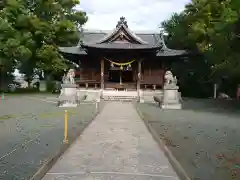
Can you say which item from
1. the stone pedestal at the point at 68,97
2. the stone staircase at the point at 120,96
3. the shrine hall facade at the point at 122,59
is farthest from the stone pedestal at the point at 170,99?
the shrine hall facade at the point at 122,59

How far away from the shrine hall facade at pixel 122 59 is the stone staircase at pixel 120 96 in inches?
49.6

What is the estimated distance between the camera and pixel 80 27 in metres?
43.4

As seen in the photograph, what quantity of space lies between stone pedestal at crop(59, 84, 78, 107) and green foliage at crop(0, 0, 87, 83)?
14062 millimetres

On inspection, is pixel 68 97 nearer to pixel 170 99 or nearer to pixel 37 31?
pixel 170 99

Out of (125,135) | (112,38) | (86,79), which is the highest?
(112,38)

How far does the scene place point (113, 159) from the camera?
22.9 feet

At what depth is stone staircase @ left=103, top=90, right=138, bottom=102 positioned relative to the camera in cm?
2858

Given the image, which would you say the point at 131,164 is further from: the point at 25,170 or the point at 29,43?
the point at 29,43

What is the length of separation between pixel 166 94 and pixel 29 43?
20.8m

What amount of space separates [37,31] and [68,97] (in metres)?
18.2

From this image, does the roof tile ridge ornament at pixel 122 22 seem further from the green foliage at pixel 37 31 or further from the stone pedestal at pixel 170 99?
the stone pedestal at pixel 170 99

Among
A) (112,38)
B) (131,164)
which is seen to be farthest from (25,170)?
(112,38)

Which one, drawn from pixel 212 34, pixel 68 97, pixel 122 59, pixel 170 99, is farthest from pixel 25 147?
pixel 122 59

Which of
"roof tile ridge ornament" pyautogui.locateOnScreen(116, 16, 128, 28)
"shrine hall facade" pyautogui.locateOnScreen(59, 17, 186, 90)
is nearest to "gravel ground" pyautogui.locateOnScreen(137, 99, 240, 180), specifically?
"shrine hall facade" pyautogui.locateOnScreen(59, 17, 186, 90)
